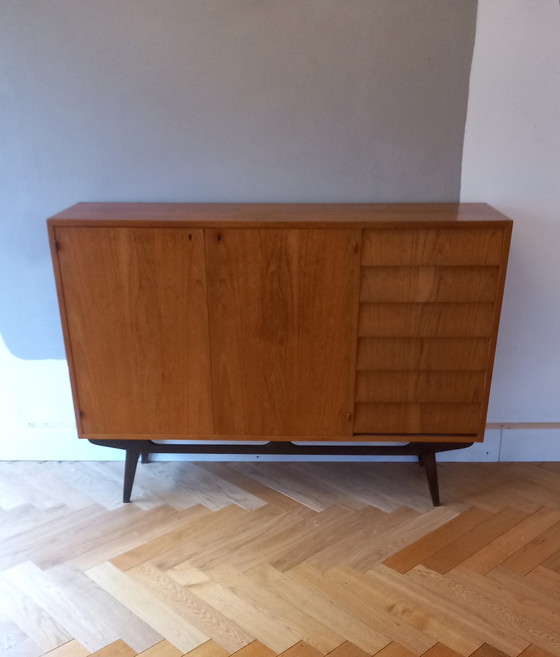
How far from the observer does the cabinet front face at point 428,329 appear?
1894 millimetres

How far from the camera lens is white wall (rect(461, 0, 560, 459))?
204 centimetres

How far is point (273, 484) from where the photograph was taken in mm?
2395

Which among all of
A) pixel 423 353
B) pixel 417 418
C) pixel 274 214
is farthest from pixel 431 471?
pixel 274 214

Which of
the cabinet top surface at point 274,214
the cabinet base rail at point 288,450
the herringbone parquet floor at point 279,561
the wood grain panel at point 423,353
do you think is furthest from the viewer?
the cabinet base rail at point 288,450

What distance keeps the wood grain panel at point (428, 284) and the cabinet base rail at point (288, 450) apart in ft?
1.85

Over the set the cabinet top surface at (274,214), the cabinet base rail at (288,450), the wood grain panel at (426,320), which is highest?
the cabinet top surface at (274,214)

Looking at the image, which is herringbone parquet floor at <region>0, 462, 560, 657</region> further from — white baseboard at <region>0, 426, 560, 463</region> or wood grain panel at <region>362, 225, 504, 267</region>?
wood grain panel at <region>362, 225, 504, 267</region>

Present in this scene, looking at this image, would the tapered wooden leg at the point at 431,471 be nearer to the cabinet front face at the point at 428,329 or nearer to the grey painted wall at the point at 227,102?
the cabinet front face at the point at 428,329

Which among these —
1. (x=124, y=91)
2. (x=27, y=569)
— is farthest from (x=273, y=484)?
(x=124, y=91)

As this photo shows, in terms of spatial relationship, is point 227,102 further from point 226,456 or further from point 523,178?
point 226,456

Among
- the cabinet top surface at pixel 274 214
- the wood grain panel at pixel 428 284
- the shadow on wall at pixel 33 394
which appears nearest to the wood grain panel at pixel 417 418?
the wood grain panel at pixel 428 284

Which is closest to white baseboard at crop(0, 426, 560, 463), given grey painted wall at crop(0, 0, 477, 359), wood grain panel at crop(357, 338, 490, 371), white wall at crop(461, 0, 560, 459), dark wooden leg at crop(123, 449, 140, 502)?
white wall at crop(461, 0, 560, 459)

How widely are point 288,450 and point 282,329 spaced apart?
481mm

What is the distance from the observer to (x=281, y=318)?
6.51 feet
